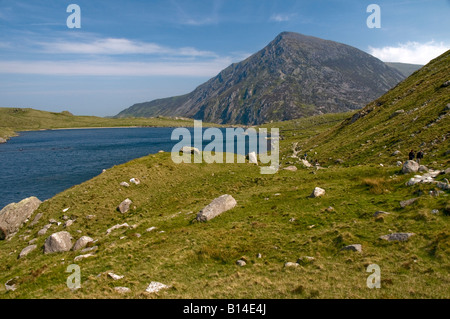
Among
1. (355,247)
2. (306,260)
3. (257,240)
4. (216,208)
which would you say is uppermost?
(355,247)

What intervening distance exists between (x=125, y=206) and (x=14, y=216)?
15.7 m

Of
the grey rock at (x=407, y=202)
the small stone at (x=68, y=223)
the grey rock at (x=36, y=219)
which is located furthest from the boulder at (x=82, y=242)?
the grey rock at (x=407, y=202)

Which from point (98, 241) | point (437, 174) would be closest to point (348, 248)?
point (437, 174)

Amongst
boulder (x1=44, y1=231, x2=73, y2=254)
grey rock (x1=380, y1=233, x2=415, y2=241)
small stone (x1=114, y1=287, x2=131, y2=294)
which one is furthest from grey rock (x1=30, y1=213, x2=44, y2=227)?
grey rock (x1=380, y1=233, x2=415, y2=241)

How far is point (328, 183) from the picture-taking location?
3809cm

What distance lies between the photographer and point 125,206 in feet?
133

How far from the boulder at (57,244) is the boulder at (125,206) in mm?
9947

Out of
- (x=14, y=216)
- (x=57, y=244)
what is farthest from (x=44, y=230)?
(x=14, y=216)

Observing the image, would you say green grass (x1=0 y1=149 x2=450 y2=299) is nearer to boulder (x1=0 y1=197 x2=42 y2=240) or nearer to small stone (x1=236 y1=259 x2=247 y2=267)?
small stone (x1=236 y1=259 x2=247 y2=267)

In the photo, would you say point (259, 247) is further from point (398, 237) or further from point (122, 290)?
point (122, 290)

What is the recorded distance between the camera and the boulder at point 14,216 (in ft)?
119

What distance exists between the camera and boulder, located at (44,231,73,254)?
2907cm

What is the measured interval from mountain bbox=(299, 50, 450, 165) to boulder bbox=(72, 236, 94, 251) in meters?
50.6

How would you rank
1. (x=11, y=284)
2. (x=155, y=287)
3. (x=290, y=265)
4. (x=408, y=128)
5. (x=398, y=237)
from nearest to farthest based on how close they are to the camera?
(x=155, y=287), (x=290, y=265), (x=398, y=237), (x=11, y=284), (x=408, y=128)
